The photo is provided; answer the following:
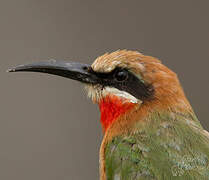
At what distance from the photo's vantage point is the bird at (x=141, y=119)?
10.1ft

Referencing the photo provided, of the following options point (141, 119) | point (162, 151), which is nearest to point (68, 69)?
point (141, 119)

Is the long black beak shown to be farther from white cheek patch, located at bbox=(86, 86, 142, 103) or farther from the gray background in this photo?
the gray background

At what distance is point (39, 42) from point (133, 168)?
308 cm

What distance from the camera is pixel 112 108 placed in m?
Result: 3.53

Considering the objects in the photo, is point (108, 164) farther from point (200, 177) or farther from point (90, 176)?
point (90, 176)

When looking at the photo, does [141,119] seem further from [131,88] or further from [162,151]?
[162,151]

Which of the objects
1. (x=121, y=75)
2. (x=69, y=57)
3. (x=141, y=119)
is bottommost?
(x=141, y=119)

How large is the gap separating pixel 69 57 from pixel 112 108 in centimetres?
247

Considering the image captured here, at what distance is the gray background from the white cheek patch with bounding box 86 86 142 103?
213 cm

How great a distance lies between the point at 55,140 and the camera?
5.83 metres

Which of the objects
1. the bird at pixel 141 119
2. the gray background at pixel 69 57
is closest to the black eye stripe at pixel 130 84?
the bird at pixel 141 119

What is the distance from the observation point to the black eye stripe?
3432mm

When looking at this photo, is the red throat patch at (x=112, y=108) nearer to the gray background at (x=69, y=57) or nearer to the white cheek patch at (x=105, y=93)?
the white cheek patch at (x=105, y=93)

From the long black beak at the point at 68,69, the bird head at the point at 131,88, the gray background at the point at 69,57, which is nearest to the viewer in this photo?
the bird head at the point at 131,88
